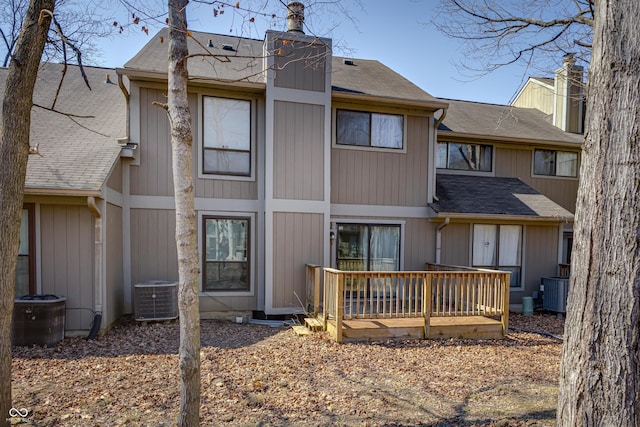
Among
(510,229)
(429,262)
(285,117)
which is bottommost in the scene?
(429,262)

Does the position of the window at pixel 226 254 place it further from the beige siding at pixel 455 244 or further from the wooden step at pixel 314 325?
the beige siding at pixel 455 244

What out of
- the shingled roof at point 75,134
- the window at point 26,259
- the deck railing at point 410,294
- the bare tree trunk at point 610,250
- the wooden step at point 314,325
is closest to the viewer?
the bare tree trunk at point 610,250

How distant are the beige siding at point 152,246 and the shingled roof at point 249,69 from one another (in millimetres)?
2753

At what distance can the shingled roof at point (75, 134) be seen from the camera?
633cm

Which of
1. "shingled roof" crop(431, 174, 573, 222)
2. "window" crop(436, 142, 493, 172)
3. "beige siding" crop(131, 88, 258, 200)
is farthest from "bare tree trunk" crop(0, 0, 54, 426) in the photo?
"window" crop(436, 142, 493, 172)

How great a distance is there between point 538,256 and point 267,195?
747 cm

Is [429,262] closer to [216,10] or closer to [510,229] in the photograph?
[510,229]

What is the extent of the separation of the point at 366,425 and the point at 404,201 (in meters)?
6.21

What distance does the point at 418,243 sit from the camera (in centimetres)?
943

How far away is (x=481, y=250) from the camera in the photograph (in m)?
10.1

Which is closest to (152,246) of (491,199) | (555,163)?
(491,199)

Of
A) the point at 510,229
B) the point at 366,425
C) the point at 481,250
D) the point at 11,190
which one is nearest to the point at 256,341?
the point at 366,425

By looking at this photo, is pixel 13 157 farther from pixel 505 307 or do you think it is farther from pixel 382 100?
pixel 505 307

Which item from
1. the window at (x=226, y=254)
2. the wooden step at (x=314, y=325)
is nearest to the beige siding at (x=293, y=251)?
the window at (x=226, y=254)
